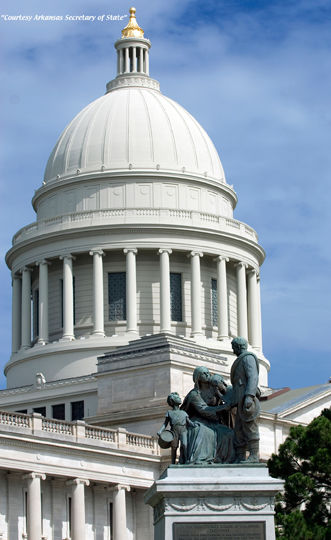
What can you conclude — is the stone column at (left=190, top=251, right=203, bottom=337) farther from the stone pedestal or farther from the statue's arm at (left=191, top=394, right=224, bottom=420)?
the stone pedestal

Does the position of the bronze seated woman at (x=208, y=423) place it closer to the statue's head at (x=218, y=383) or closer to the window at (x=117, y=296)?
the statue's head at (x=218, y=383)

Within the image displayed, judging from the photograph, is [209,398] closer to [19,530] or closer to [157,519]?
[157,519]

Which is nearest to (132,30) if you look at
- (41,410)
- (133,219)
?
(133,219)

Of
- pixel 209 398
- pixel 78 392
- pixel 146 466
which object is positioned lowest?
pixel 209 398

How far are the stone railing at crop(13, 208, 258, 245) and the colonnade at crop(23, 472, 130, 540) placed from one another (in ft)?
105

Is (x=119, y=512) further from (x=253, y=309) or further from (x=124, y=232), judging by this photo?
(x=253, y=309)

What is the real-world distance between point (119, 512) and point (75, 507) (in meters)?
3.07

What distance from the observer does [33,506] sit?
68.4 m

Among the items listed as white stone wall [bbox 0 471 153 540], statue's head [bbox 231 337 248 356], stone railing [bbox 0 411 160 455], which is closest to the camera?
statue's head [bbox 231 337 248 356]

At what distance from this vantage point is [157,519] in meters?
25.1

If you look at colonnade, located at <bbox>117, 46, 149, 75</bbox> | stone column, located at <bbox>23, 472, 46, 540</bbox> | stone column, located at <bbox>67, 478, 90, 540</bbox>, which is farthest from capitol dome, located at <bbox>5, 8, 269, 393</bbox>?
stone column, located at <bbox>23, 472, 46, 540</bbox>

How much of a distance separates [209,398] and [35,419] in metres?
44.6

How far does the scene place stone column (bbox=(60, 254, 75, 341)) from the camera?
10100 centimetres

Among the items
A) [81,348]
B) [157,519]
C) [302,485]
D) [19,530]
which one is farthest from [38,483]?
[157,519]
